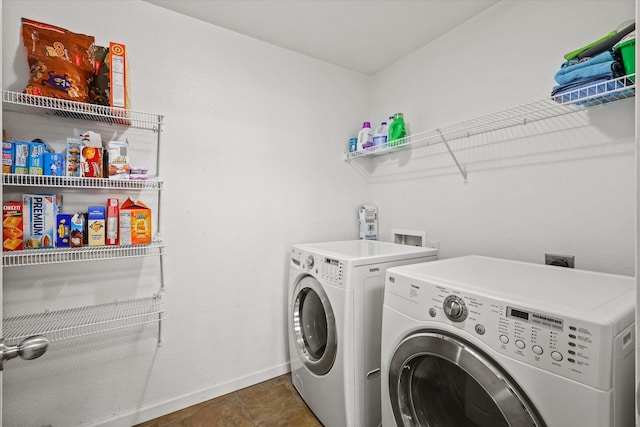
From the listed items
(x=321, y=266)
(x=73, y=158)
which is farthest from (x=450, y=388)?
(x=73, y=158)

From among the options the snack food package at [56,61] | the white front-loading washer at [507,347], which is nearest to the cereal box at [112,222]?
the snack food package at [56,61]

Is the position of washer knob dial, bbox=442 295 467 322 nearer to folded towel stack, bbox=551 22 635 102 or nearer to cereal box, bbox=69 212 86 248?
folded towel stack, bbox=551 22 635 102

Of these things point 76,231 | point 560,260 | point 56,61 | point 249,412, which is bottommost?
point 249,412

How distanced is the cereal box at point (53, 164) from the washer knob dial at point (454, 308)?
1728mm

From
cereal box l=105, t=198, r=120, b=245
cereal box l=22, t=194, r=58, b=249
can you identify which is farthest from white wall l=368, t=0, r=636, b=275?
cereal box l=22, t=194, r=58, b=249

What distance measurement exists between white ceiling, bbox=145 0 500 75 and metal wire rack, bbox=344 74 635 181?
662 millimetres

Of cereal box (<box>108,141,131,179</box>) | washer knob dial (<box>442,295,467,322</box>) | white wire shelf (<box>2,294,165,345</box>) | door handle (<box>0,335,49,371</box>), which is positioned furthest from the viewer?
cereal box (<box>108,141,131,179</box>)

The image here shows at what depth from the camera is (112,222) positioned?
1.47 m

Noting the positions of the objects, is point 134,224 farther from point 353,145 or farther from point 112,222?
point 353,145

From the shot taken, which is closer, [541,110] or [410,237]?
[541,110]

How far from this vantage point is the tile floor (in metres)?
1.67

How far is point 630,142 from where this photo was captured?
1233 mm

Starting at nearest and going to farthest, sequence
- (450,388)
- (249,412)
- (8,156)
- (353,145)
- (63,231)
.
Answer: (450,388) → (8,156) → (63,231) → (249,412) → (353,145)

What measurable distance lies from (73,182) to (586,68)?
223 centimetres
